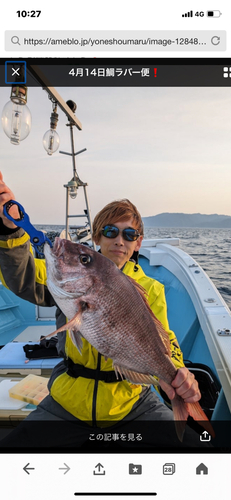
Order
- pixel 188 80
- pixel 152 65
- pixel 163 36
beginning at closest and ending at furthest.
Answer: pixel 163 36 < pixel 152 65 < pixel 188 80

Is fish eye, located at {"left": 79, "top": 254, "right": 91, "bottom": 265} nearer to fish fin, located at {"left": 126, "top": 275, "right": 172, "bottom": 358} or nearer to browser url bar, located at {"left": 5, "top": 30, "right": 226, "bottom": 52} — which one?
fish fin, located at {"left": 126, "top": 275, "right": 172, "bottom": 358}

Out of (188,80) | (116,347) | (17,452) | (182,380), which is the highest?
(188,80)

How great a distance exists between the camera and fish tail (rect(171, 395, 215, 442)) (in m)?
1.71

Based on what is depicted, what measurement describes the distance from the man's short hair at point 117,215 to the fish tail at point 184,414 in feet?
4.82

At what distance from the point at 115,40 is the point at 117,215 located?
1.32 meters

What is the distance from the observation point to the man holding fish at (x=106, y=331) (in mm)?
1555

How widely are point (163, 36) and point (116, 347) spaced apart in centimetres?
→ 221

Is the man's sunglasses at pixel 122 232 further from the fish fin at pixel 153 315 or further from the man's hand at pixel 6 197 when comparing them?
the man's hand at pixel 6 197

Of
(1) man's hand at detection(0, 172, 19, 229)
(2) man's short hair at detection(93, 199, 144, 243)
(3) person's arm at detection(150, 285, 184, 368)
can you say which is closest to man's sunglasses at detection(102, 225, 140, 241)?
(2) man's short hair at detection(93, 199, 144, 243)

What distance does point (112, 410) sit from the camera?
79.9 inches
